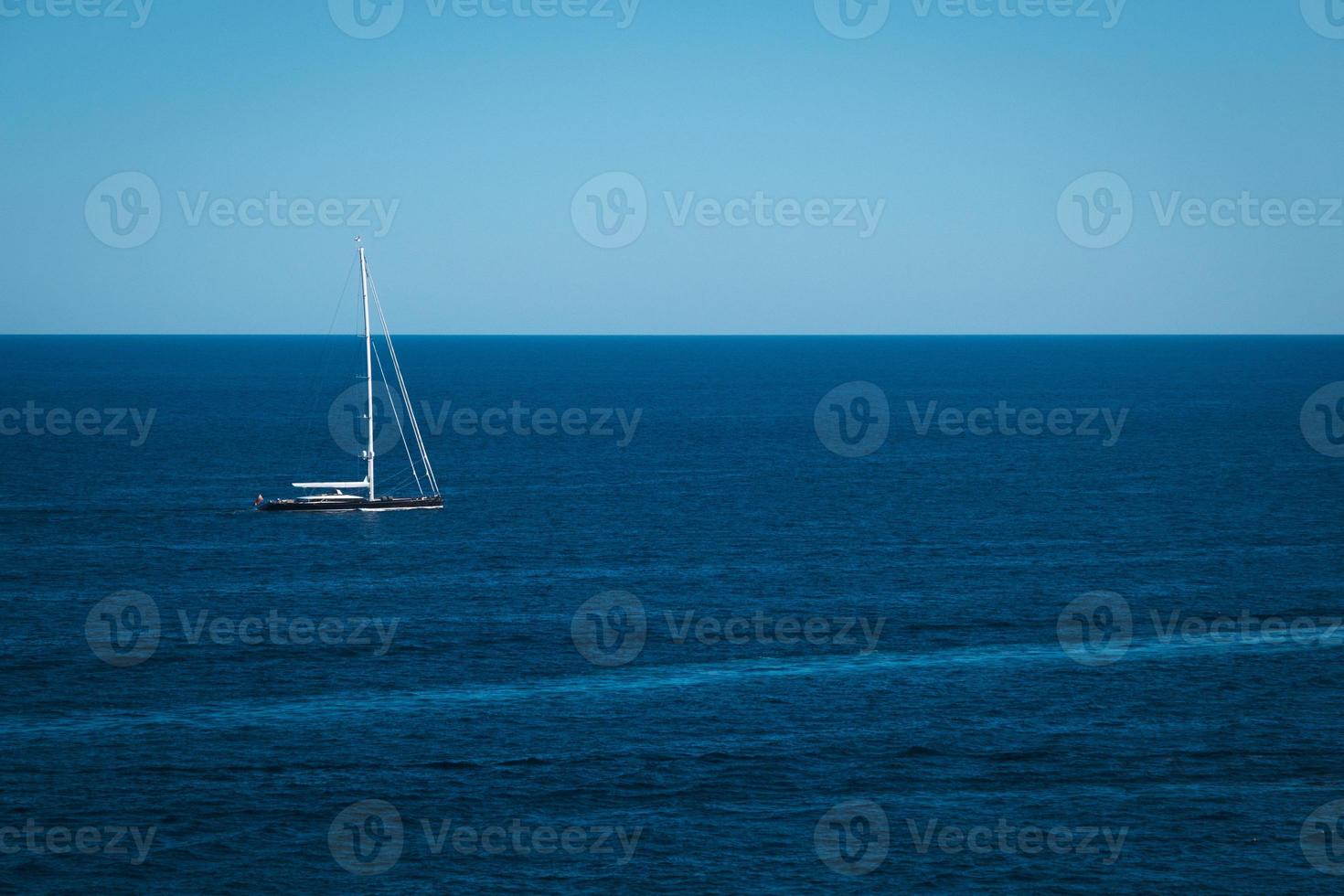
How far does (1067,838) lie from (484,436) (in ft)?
393

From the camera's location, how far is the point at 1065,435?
159 meters

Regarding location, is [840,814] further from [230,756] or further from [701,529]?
[701,529]
